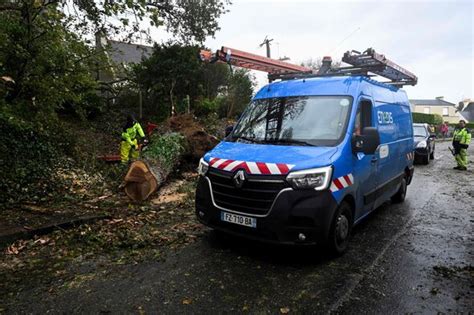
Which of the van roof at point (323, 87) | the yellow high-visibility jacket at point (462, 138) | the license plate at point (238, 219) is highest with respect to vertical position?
the van roof at point (323, 87)

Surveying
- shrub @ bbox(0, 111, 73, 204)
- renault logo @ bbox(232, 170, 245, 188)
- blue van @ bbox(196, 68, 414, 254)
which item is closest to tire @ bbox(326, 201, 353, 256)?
blue van @ bbox(196, 68, 414, 254)

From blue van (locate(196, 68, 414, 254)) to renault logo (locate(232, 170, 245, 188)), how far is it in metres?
0.01

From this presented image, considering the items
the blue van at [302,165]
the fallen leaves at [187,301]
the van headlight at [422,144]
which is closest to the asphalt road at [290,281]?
the fallen leaves at [187,301]

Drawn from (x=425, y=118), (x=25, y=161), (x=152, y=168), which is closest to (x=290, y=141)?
(x=152, y=168)

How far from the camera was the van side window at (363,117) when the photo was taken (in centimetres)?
497

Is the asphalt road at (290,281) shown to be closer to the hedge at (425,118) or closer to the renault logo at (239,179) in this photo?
the renault logo at (239,179)

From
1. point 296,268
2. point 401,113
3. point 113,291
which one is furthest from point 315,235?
point 401,113

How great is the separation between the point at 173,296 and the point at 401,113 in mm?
5872

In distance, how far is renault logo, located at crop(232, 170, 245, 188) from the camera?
166 inches

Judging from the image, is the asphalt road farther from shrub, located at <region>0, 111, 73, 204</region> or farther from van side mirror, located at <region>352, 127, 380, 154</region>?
shrub, located at <region>0, 111, 73, 204</region>

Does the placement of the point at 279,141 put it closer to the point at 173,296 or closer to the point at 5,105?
the point at 173,296

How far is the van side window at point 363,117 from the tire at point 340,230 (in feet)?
3.59

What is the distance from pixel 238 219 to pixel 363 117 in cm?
243

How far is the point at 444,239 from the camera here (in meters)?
5.34
